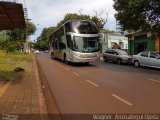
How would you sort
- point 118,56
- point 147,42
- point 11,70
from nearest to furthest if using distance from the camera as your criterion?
1. point 11,70
2. point 118,56
3. point 147,42

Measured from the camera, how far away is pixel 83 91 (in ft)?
44.6

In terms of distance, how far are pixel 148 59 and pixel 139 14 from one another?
364 cm

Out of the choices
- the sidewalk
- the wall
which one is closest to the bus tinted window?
the wall

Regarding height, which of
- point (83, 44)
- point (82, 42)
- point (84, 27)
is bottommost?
point (83, 44)

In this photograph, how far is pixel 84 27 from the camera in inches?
1118

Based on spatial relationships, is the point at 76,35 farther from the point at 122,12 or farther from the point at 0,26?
the point at 0,26

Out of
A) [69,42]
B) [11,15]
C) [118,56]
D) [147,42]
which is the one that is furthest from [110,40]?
[11,15]

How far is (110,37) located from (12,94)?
65473mm

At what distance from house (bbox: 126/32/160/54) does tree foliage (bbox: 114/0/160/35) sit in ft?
36.8

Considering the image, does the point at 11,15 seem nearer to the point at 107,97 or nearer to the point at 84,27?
the point at 107,97

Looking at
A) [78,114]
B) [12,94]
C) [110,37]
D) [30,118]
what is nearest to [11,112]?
[30,118]

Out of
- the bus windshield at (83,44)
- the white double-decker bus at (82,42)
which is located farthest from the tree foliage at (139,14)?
the bus windshield at (83,44)

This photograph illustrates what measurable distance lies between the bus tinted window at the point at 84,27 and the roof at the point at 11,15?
9023 mm

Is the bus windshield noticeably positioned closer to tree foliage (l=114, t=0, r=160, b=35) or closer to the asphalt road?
tree foliage (l=114, t=0, r=160, b=35)
